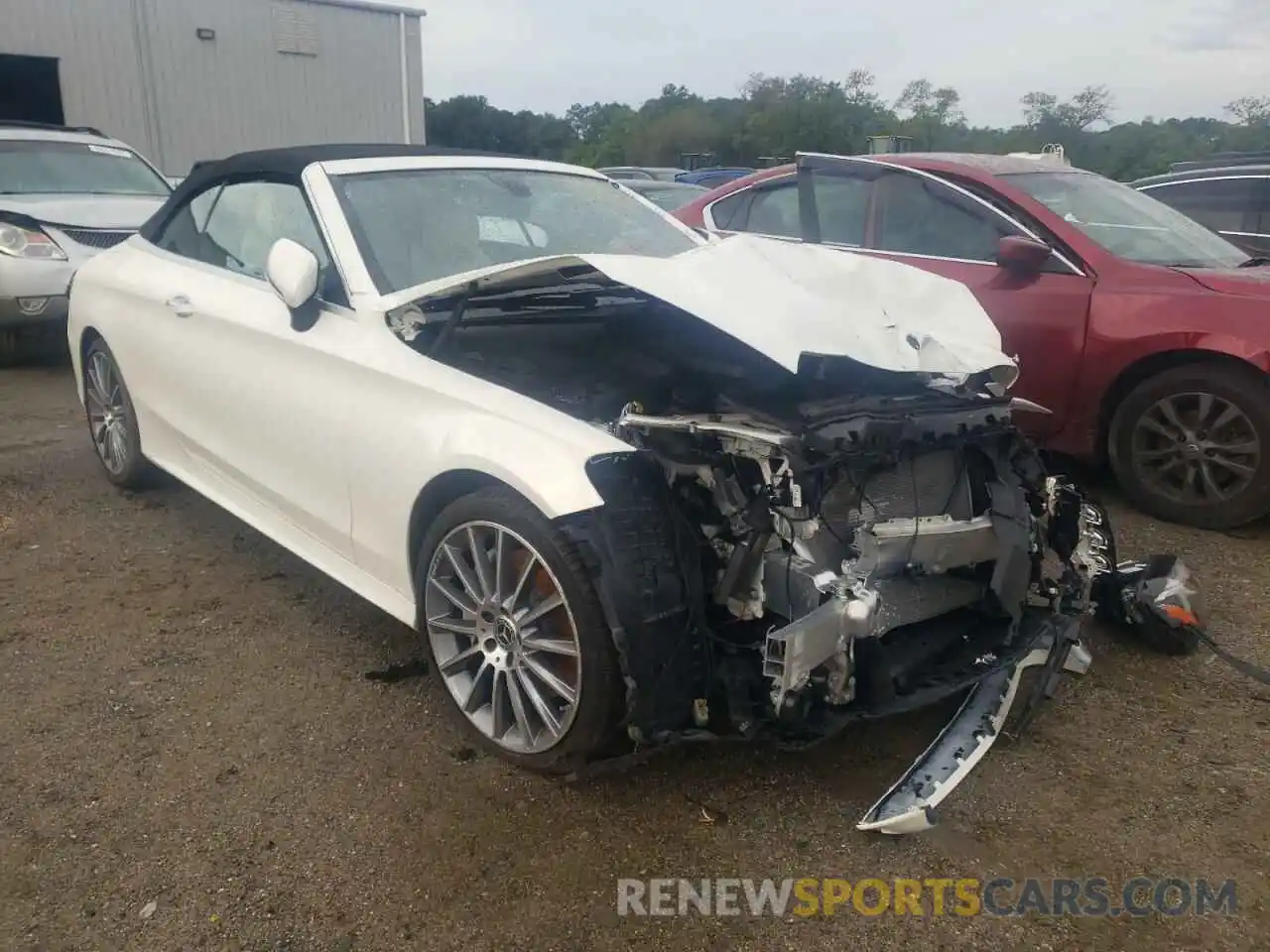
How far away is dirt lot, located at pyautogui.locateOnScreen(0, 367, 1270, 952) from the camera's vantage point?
2223 millimetres

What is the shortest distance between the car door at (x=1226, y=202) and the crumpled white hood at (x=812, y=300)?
15.8 ft

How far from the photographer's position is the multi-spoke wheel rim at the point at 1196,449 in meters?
4.35

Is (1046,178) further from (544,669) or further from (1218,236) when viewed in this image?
(544,669)

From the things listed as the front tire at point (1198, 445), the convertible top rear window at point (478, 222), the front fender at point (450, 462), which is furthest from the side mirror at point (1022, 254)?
the front fender at point (450, 462)

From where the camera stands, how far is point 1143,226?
5.18 m

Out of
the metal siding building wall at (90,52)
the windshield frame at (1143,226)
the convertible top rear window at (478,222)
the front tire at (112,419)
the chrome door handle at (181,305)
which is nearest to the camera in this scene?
the convertible top rear window at (478,222)

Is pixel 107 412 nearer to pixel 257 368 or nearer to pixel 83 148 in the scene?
pixel 257 368

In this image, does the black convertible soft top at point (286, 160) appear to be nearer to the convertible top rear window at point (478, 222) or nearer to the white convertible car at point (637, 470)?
the white convertible car at point (637, 470)

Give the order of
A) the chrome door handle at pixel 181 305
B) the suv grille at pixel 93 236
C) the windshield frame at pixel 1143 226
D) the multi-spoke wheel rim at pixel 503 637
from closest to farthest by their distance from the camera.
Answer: the multi-spoke wheel rim at pixel 503 637 < the chrome door handle at pixel 181 305 < the windshield frame at pixel 1143 226 < the suv grille at pixel 93 236

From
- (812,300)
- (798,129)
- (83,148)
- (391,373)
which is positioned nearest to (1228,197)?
(812,300)

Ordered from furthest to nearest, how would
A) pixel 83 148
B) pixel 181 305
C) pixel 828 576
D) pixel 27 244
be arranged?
pixel 83 148 → pixel 27 244 → pixel 181 305 → pixel 828 576

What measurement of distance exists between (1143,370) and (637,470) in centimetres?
314

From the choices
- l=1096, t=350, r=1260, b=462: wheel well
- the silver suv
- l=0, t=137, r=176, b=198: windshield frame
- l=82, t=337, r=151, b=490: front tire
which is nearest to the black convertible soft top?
l=82, t=337, r=151, b=490: front tire

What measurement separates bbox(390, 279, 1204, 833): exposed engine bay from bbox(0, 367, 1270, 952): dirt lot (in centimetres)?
23
